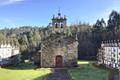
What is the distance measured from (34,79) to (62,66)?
51.1ft

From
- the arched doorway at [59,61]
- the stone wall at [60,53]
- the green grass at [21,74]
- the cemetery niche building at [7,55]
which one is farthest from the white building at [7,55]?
the green grass at [21,74]

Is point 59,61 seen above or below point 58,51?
below

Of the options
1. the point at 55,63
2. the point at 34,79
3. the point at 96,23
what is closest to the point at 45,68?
the point at 55,63

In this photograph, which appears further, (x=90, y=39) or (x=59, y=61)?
(x=90, y=39)

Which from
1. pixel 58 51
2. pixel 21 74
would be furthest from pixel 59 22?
pixel 21 74

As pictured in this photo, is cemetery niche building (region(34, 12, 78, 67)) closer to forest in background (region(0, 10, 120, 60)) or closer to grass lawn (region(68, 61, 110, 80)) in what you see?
grass lawn (region(68, 61, 110, 80))

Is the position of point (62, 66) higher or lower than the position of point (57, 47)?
lower

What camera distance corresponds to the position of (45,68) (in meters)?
38.8

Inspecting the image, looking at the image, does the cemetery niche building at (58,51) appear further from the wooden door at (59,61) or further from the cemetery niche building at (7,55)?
the cemetery niche building at (7,55)

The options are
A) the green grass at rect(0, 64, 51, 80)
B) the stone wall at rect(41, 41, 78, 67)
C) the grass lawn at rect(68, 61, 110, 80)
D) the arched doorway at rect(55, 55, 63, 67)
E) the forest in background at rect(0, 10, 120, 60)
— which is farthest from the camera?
the forest in background at rect(0, 10, 120, 60)

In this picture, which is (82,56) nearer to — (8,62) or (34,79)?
(8,62)

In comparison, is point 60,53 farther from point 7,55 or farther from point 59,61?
point 7,55

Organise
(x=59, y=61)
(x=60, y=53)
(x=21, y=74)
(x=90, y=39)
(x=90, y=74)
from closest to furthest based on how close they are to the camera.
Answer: (x=90, y=74), (x=21, y=74), (x=59, y=61), (x=60, y=53), (x=90, y=39)

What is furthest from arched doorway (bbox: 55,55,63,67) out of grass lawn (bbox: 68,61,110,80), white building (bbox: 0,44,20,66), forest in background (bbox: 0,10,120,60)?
forest in background (bbox: 0,10,120,60)
